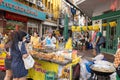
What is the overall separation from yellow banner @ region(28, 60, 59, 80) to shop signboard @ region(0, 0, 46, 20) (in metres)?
15.3

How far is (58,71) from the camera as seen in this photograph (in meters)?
6.84

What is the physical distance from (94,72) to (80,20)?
6220 centimetres

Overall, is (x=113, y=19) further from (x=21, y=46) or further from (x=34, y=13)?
(x=34, y=13)

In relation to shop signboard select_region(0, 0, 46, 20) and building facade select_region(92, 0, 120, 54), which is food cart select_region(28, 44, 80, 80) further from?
shop signboard select_region(0, 0, 46, 20)

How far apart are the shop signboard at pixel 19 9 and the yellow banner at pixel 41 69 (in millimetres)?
15339

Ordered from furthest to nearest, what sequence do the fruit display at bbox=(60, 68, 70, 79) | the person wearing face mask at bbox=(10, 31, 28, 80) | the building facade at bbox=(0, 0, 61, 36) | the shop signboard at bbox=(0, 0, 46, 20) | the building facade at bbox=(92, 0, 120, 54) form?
the building facade at bbox=(0, 0, 61, 36), the shop signboard at bbox=(0, 0, 46, 20), the building facade at bbox=(92, 0, 120, 54), the fruit display at bbox=(60, 68, 70, 79), the person wearing face mask at bbox=(10, 31, 28, 80)

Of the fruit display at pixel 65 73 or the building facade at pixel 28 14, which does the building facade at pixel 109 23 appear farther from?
the fruit display at pixel 65 73

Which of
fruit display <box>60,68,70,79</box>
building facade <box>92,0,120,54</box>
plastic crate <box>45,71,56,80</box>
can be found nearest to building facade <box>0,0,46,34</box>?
building facade <box>92,0,120,54</box>

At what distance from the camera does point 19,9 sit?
84.2ft

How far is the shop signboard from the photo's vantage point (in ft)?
74.0

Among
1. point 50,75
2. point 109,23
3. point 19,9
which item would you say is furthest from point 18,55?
point 19,9

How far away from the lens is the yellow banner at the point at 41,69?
7005mm


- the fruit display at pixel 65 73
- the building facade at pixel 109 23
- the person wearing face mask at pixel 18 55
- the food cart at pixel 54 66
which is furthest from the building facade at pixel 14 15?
the person wearing face mask at pixel 18 55

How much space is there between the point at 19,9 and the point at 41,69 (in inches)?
751
